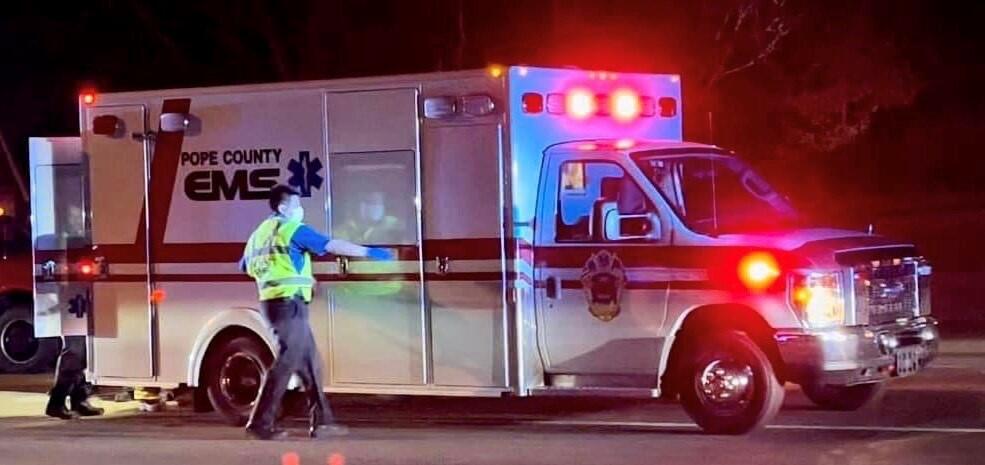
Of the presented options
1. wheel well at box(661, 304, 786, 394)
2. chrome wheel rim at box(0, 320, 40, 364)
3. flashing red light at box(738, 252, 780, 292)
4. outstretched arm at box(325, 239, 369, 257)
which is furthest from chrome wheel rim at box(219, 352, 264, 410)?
chrome wheel rim at box(0, 320, 40, 364)

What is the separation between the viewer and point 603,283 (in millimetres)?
11078

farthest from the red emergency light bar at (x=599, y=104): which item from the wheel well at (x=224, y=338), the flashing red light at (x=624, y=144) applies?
the wheel well at (x=224, y=338)

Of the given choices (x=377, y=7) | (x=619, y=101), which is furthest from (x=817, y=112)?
(x=619, y=101)

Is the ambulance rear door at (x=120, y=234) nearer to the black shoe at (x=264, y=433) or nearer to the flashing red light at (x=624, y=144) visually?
the black shoe at (x=264, y=433)

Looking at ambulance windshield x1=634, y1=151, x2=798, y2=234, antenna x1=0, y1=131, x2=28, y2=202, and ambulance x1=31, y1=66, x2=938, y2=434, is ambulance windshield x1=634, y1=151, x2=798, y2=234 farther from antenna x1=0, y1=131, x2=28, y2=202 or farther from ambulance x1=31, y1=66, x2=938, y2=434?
antenna x1=0, y1=131, x2=28, y2=202

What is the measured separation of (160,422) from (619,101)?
432cm

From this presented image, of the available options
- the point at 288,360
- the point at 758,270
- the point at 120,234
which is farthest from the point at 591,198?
the point at 120,234

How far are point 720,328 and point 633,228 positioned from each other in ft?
2.83

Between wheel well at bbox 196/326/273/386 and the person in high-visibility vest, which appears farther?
wheel well at bbox 196/326/273/386

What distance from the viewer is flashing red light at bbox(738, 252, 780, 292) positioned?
34.4 ft

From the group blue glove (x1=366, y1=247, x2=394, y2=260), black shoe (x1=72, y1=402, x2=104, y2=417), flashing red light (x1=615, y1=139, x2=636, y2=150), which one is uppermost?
flashing red light (x1=615, y1=139, x2=636, y2=150)

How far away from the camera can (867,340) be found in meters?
10.6

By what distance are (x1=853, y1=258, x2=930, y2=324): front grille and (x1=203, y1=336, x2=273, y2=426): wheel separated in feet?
14.5

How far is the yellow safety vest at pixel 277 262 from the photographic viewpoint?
1124 centimetres
